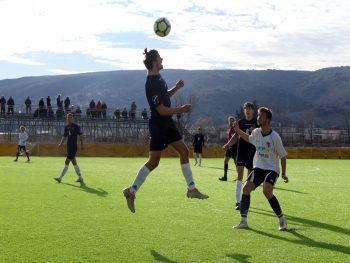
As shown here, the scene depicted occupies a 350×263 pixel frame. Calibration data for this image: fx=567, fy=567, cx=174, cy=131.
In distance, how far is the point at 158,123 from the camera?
27.6 feet

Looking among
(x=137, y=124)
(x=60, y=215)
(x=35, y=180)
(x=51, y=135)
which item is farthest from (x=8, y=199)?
(x=137, y=124)

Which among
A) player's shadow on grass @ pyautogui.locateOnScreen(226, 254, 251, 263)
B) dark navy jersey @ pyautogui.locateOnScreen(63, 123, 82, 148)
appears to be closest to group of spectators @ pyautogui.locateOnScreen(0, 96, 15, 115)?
dark navy jersey @ pyautogui.locateOnScreen(63, 123, 82, 148)

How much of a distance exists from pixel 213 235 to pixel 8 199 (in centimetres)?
590

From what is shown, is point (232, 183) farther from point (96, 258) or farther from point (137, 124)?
point (137, 124)

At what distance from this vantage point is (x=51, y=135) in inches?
2170

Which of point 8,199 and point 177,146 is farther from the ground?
point 177,146

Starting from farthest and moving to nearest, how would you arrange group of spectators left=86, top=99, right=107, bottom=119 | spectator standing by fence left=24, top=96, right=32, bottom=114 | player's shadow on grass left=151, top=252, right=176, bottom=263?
group of spectators left=86, top=99, right=107, bottom=119, spectator standing by fence left=24, top=96, right=32, bottom=114, player's shadow on grass left=151, top=252, right=176, bottom=263

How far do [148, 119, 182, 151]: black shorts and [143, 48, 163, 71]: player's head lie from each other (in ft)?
2.65

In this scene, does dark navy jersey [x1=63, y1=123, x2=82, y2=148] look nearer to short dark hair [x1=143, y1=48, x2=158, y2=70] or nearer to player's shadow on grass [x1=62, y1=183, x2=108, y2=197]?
player's shadow on grass [x1=62, y1=183, x2=108, y2=197]

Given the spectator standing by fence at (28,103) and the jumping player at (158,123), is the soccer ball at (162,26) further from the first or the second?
the spectator standing by fence at (28,103)

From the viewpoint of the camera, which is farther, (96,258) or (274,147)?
(274,147)

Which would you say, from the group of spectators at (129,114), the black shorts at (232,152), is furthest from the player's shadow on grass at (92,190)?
the group of spectators at (129,114)

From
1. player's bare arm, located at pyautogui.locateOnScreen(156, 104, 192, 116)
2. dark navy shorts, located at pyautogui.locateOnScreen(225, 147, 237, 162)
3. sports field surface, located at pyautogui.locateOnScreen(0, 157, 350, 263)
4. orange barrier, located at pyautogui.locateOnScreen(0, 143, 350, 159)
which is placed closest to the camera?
sports field surface, located at pyautogui.locateOnScreen(0, 157, 350, 263)

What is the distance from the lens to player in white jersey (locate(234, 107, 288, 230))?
877cm
